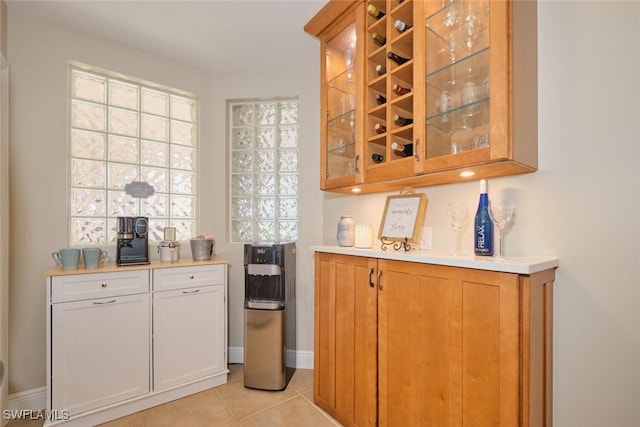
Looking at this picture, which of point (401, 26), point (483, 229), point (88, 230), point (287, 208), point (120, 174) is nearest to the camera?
point (483, 229)

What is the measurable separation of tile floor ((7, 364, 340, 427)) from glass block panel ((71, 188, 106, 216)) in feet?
4.53

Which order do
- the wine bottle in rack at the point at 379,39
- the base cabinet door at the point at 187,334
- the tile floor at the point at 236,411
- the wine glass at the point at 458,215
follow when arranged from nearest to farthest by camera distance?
1. the wine glass at the point at 458,215
2. the wine bottle in rack at the point at 379,39
3. the tile floor at the point at 236,411
4. the base cabinet door at the point at 187,334

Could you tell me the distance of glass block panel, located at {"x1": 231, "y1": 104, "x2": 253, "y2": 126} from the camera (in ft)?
9.64

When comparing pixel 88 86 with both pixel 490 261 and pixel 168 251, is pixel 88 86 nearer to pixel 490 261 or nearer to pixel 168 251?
pixel 168 251

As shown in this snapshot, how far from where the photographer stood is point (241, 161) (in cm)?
295

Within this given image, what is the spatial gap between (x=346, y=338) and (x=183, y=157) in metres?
2.13

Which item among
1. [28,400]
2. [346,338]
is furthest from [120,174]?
[346,338]

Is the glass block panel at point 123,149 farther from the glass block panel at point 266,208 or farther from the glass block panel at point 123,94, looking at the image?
the glass block panel at point 266,208

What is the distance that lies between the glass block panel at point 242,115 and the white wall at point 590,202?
7.52 ft

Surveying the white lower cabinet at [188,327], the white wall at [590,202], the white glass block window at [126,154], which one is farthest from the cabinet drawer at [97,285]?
the white wall at [590,202]

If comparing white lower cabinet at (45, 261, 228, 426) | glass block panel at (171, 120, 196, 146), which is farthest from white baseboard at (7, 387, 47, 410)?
glass block panel at (171, 120, 196, 146)

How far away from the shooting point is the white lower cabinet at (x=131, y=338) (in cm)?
183

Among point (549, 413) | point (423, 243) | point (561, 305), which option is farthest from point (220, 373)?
point (561, 305)

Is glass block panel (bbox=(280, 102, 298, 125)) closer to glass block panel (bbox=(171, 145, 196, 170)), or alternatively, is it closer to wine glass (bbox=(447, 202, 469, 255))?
glass block panel (bbox=(171, 145, 196, 170))
